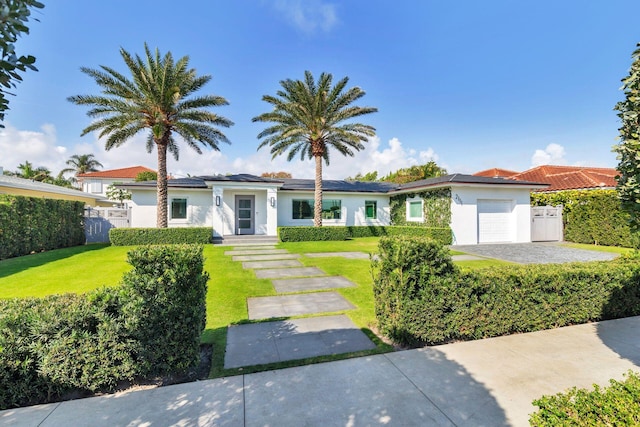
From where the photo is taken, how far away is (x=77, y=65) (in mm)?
13305

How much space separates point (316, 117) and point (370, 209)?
8696mm

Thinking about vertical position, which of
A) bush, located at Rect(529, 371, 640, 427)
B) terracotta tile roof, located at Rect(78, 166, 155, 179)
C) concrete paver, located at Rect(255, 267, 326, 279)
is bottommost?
concrete paver, located at Rect(255, 267, 326, 279)

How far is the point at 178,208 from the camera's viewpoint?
18625 mm

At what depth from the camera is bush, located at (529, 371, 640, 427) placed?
5.73ft

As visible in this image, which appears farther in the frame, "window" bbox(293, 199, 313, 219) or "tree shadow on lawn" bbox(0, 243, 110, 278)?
"window" bbox(293, 199, 313, 219)

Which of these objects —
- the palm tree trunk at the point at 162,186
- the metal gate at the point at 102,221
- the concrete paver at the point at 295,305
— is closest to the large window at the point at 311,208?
the palm tree trunk at the point at 162,186

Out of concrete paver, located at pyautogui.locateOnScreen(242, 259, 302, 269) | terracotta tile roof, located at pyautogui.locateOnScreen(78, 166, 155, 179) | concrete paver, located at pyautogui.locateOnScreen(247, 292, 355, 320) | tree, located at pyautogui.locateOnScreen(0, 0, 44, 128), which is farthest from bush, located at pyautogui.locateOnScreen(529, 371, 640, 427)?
terracotta tile roof, located at pyautogui.locateOnScreen(78, 166, 155, 179)

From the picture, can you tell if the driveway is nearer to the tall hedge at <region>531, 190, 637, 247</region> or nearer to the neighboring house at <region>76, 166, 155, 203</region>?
the tall hedge at <region>531, 190, 637, 247</region>

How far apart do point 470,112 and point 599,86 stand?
752cm

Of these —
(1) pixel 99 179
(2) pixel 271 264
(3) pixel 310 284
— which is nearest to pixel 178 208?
(2) pixel 271 264

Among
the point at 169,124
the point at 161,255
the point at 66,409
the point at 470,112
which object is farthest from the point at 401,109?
the point at 66,409

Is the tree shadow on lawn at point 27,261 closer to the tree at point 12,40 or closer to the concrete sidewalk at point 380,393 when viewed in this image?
the concrete sidewalk at point 380,393

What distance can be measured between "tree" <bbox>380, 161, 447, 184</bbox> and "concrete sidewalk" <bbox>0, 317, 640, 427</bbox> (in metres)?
31.5

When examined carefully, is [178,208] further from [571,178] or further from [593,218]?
[571,178]
